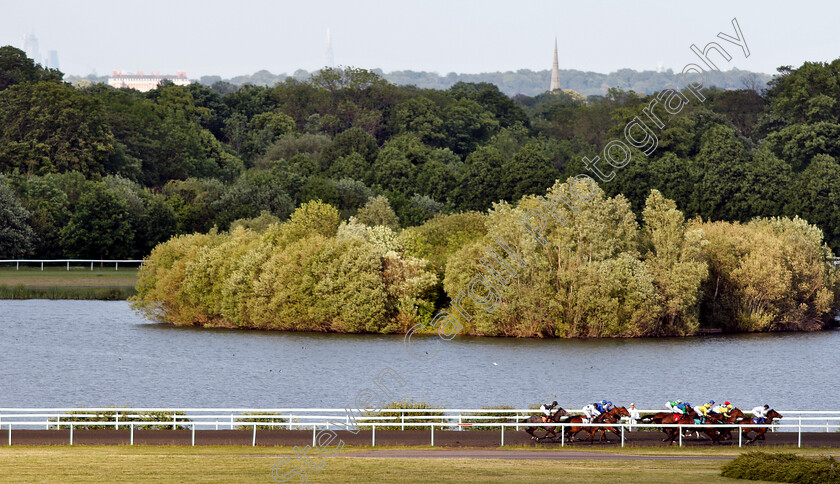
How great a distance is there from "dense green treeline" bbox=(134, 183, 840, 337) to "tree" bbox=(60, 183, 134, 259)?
2097 centimetres

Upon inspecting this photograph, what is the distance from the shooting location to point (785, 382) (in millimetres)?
58812

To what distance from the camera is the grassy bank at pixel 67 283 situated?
3625 inches

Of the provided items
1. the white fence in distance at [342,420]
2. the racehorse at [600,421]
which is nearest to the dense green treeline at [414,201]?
the white fence in distance at [342,420]

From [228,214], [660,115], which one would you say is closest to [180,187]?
[228,214]

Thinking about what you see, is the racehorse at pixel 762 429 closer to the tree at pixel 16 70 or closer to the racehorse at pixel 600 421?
the racehorse at pixel 600 421

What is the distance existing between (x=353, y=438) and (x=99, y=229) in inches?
2903

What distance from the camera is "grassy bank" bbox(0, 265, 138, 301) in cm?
9206

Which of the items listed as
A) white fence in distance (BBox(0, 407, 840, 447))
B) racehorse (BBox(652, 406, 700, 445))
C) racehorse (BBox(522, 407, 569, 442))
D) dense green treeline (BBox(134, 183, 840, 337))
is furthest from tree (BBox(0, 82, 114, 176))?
racehorse (BBox(652, 406, 700, 445))

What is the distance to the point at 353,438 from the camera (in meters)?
36.5

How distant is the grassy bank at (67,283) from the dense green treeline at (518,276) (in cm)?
1046

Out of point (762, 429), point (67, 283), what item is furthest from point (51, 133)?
point (762, 429)

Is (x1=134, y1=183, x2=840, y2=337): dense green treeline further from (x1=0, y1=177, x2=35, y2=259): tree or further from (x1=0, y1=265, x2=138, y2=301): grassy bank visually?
(x1=0, y1=177, x2=35, y2=259): tree

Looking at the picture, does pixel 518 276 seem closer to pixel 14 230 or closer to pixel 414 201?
pixel 414 201

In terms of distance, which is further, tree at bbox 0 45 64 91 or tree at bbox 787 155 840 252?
tree at bbox 0 45 64 91
